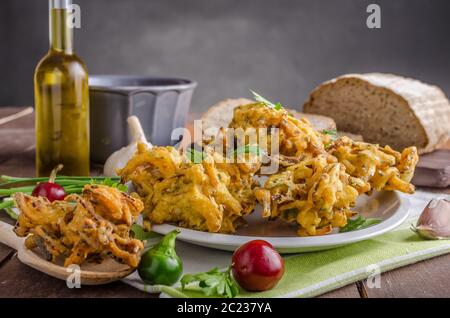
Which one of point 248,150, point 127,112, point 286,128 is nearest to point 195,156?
point 248,150

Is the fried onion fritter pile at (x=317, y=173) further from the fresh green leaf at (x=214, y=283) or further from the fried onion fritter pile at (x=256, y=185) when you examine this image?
the fresh green leaf at (x=214, y=283)

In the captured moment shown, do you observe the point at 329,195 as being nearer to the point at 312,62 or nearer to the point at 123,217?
→ the point at 123,217

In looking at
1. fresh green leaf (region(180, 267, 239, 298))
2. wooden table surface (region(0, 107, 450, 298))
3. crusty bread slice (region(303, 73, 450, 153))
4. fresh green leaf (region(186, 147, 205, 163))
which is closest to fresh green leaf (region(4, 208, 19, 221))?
wooden table surface (region(0, 107, 450, 298))

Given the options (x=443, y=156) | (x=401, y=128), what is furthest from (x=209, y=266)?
(x=401, y=128)

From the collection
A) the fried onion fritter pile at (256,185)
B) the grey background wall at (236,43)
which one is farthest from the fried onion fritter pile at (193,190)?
the grey background wall at (236,43)

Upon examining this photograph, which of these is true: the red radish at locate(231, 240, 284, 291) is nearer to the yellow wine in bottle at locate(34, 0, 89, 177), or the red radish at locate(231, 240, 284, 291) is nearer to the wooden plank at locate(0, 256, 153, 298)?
the wooden plank at locate(0, 256, 153, 298)

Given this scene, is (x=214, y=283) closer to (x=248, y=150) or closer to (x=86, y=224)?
(x=86, y=224)
